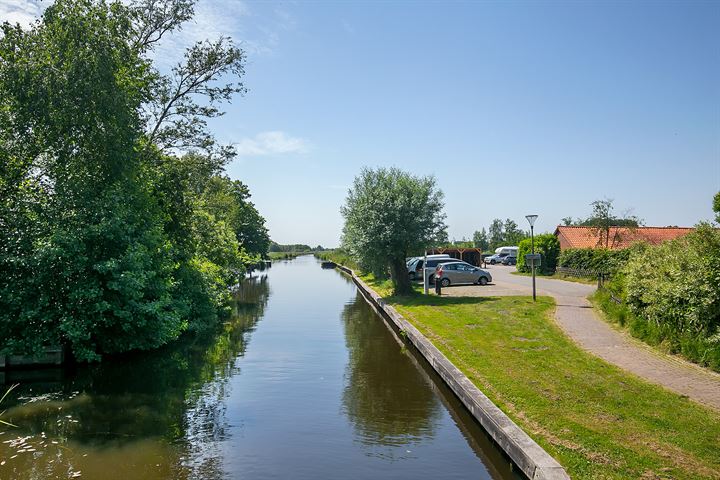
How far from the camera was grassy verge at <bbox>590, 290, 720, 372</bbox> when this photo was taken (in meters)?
9.86

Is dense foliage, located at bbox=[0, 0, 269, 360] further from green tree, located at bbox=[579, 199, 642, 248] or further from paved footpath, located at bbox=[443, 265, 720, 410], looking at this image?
green tree, located at bbox=[579, 199, 642, 248]

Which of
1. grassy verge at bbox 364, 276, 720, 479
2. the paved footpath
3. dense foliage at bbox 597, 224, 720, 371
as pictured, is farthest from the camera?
dense foliage at bbox 597, 224, 720, 371

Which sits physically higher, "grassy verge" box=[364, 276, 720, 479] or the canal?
"grassy verge" box=[364, 276, 720, 479]

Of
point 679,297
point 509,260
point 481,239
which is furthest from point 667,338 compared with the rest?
point 481,239

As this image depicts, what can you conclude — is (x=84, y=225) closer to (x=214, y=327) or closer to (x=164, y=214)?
(x=164, y=214)

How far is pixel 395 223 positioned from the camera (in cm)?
2338

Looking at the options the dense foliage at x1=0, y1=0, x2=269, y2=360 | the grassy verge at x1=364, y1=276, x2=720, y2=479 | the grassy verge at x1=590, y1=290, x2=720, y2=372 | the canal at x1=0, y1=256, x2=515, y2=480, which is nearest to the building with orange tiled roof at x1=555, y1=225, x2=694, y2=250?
the grassy verge at x1=590, y1=290, x2=720, y2=372

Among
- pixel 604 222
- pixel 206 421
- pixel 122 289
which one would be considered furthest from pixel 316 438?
pixel 604 222

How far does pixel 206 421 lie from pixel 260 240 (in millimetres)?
55482

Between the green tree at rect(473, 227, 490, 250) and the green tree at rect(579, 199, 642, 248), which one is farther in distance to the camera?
the green tree at rect(473, 227, 490, 250)

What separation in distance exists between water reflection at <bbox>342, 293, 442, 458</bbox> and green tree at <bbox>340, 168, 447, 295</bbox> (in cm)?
791

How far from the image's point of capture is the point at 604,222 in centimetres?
4209

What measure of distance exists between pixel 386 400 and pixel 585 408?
373 centimetres

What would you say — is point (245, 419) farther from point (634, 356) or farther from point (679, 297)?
point (679, 297)
